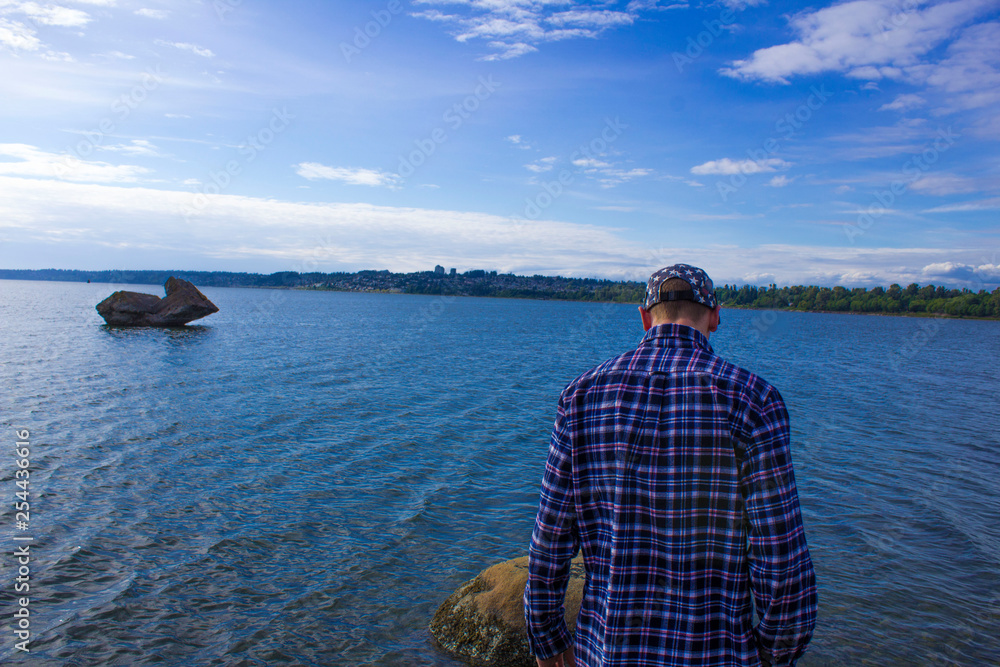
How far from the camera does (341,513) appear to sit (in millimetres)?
11086

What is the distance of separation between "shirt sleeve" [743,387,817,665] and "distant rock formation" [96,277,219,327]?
171 ft

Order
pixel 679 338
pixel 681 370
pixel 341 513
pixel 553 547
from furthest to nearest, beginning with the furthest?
1. pixel 341 513
2. pixel 553 547
3. pixel 679 338
4. pixel 681 370

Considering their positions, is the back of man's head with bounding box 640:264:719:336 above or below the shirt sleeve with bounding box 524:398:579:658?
above

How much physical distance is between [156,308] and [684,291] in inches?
2125

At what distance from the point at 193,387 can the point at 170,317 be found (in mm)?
29087

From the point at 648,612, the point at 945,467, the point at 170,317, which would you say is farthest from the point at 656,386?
the point at 170,317

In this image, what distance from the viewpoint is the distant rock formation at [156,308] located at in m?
46.1

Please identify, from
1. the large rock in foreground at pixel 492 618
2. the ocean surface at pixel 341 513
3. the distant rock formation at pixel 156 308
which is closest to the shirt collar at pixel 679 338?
the large rock in foreground at pixel 492 618

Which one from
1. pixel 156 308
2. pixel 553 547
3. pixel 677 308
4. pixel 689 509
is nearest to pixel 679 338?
pixel 677 308

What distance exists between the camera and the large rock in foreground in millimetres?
6715

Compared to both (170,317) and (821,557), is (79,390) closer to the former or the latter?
(821,557)

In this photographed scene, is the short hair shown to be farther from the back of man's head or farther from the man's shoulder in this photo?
the man's shoulder

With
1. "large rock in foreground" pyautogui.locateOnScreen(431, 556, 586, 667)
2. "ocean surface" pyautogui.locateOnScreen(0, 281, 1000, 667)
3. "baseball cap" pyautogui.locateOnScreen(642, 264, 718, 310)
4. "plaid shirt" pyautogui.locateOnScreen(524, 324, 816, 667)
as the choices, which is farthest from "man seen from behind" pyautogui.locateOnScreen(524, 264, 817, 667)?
"ocean surface" pyautogui.locateOnScreen(0, 281, 1000, 667)

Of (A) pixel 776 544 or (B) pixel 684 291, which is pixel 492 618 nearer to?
(A) pixel 776 544
